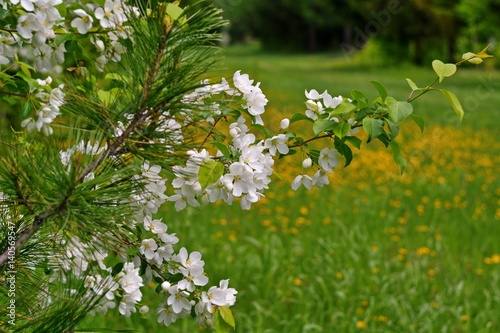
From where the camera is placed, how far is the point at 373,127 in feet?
3.62

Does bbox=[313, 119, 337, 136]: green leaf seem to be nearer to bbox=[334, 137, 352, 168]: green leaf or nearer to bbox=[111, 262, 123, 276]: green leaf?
bbox=[334, 137, 352, 168]: green leaf

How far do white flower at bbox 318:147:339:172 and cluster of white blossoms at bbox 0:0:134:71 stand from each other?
21.1 inches

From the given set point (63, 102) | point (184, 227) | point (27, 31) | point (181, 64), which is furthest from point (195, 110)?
point (184, 227)

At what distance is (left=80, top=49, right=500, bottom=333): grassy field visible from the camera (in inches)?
127

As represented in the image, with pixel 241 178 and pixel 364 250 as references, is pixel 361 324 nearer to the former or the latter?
pixel 364 250

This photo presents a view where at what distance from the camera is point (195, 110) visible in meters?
1.06

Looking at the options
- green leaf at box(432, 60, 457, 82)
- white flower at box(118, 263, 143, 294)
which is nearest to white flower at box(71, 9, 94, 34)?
white flower at box(118, 263, 143, 294)

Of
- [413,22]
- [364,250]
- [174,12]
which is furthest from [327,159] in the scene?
[413,22]

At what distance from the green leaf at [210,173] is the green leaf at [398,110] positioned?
1.22 feet

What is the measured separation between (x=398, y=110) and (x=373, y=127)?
0.21 ft

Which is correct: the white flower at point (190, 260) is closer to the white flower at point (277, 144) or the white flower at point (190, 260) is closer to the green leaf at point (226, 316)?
the green leaf at point (226, 316)

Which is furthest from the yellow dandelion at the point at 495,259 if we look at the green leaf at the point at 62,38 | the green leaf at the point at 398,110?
the green leaf at the point at 62,38

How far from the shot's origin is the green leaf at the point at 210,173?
3.36 ft

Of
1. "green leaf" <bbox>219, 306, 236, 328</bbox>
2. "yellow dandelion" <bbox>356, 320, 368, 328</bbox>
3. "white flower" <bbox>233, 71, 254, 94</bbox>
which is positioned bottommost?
"yellow dandelion" <bbox>356, 320, 368, 328</bbox>
